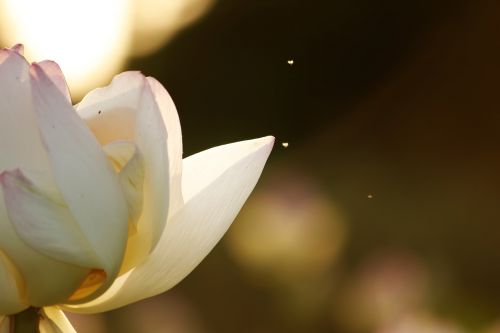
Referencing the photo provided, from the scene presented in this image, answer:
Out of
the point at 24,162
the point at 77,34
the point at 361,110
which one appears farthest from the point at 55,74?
the point at 361,110

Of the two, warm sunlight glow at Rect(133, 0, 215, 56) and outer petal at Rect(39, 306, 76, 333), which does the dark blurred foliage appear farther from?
outer petal at Rect(39, 306, 76, 333)

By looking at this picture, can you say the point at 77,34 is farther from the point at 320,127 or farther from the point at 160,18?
the point at 320,127

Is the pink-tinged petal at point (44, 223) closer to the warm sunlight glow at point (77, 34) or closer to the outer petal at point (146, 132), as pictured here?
the outer petal at point (146, 132)

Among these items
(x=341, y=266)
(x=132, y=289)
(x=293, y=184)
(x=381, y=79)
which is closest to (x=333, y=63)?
(x=381, y=79)

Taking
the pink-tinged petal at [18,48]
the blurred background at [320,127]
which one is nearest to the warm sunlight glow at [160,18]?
the blurred background at [320,127]

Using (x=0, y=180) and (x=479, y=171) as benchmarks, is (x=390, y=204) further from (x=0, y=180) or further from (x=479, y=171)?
(x=0, y=180)

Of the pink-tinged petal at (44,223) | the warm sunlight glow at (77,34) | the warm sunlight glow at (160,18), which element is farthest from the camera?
the warm sunlight glow at (160,18)
